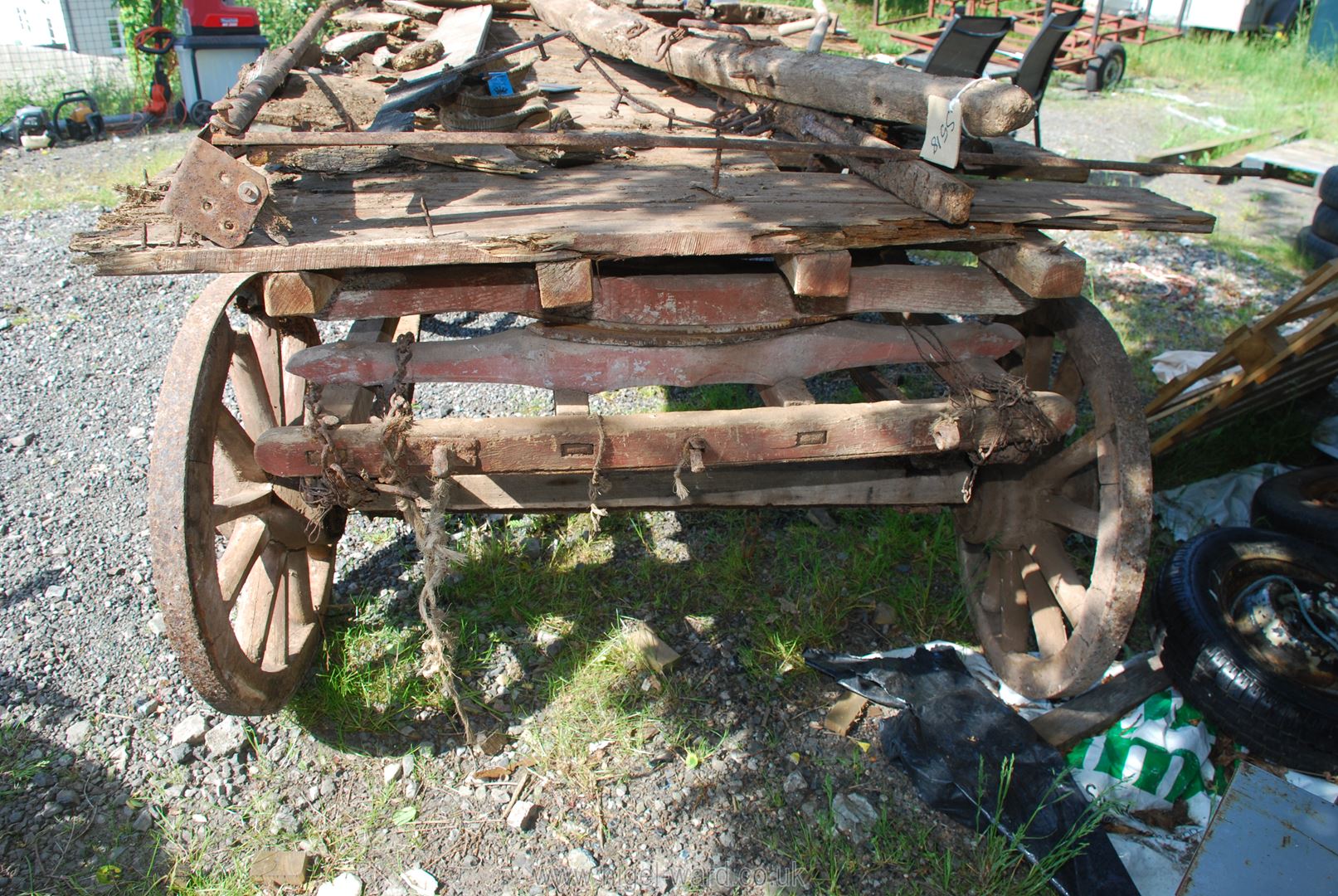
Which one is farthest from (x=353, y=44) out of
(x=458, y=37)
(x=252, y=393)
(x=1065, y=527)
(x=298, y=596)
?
(x=1065, y=527)

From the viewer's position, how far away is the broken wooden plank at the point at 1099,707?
8.50ft

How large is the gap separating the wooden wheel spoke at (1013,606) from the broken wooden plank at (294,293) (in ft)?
7.07

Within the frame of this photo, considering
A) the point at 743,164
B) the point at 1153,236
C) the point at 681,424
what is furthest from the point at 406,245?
the point at 1153,236

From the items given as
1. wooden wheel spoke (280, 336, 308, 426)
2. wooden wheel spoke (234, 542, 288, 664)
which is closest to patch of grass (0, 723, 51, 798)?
wooden wheel spoke (234, 542, 288, 664)

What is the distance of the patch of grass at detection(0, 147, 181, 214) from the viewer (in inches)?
259

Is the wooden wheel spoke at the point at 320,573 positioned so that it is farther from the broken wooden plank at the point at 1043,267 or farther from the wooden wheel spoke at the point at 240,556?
the broken wooden plank at the point at 1043,267

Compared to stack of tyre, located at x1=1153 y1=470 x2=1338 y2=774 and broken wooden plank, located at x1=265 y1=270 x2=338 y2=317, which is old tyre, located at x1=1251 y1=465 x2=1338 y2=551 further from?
broken wooden plank, located at x1=265 y1=270 x2=338 y2=317

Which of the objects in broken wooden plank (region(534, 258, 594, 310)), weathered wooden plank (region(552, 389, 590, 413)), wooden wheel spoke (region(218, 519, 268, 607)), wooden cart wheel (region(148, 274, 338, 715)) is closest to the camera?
broken wooden plank (region(534, 258, 594, 310))

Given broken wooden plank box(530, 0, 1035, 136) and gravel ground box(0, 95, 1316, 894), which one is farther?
gravel ground box(0, 95, 1316, 894)

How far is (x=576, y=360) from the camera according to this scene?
233cm

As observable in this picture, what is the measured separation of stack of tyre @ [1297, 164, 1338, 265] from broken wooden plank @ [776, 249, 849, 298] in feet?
16.1

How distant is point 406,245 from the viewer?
Answer: 193cm

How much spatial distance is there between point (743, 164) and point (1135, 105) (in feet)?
29.6

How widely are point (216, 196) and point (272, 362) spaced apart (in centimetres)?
108
